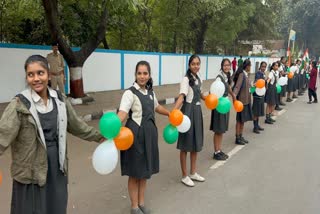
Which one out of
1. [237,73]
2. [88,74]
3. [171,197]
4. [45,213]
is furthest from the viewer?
[88,74]

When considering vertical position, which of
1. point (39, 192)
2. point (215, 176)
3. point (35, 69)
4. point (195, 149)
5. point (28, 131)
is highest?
point (35, 69)

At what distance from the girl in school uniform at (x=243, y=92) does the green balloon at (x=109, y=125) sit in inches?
153

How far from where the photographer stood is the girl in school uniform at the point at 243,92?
6.34m

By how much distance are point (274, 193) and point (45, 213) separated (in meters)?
2.94

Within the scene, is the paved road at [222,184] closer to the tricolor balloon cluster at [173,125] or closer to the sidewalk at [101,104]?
the tricolor balloon cluster at [173,125]

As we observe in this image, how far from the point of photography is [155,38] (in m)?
21.8

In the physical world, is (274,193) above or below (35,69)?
below

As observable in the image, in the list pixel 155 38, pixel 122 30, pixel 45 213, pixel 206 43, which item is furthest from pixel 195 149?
pixel 206 43

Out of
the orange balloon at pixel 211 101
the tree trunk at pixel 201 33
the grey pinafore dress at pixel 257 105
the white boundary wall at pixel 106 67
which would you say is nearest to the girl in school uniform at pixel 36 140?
the orange balloon at pixel 211 101

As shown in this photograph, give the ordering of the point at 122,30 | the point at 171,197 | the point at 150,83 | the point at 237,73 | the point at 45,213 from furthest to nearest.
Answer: the point at 122,30 → the point at 237,73 → the point at 171,197 → the point at 150,83 → the point at 45,213

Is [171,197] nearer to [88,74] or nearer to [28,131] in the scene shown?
[28,131]

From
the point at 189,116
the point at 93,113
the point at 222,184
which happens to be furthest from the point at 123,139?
the point at 93,113

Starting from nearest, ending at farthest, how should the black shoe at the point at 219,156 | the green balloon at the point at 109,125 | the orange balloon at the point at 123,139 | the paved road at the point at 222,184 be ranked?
the green balloon at the point at 109,125 < the orange balloon at the point at 123,139 < the paved road at the point at 222,184 < the black shoe at the point at 219,156

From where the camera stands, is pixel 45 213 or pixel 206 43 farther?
pixel 206 43
